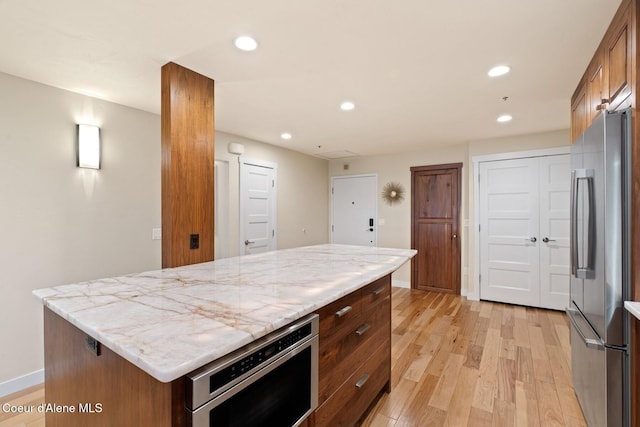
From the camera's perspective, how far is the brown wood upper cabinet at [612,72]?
1.44 metres

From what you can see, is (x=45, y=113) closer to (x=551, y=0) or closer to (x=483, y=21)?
(x=483, y=21)

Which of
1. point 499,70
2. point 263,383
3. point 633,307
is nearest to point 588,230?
point 633,307

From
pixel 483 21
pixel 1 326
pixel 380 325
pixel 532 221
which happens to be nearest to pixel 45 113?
pixel 1 326

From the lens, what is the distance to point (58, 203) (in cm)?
248

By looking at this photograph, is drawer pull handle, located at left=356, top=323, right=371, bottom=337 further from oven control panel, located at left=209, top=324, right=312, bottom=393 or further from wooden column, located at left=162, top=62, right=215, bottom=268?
wooden column, located at left=162, top=62, right=215, bottom=268

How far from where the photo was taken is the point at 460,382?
232cm

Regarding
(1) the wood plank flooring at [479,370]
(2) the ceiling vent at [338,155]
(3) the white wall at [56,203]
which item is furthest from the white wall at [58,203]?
(2) the ceiling vent at [338,155]

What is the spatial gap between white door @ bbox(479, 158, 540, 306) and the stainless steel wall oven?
12.7ft

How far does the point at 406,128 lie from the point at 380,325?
8.58 ft

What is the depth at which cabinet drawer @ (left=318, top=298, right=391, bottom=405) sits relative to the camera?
1.41 meters

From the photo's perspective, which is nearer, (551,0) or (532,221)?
(551,0)

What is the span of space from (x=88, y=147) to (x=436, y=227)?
15.2 feet

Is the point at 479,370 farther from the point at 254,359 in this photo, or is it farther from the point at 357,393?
the point at 254,359

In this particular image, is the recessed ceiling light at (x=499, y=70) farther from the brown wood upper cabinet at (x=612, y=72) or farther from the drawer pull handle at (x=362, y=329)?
the drawer pull handle at (x=362, y=329)
